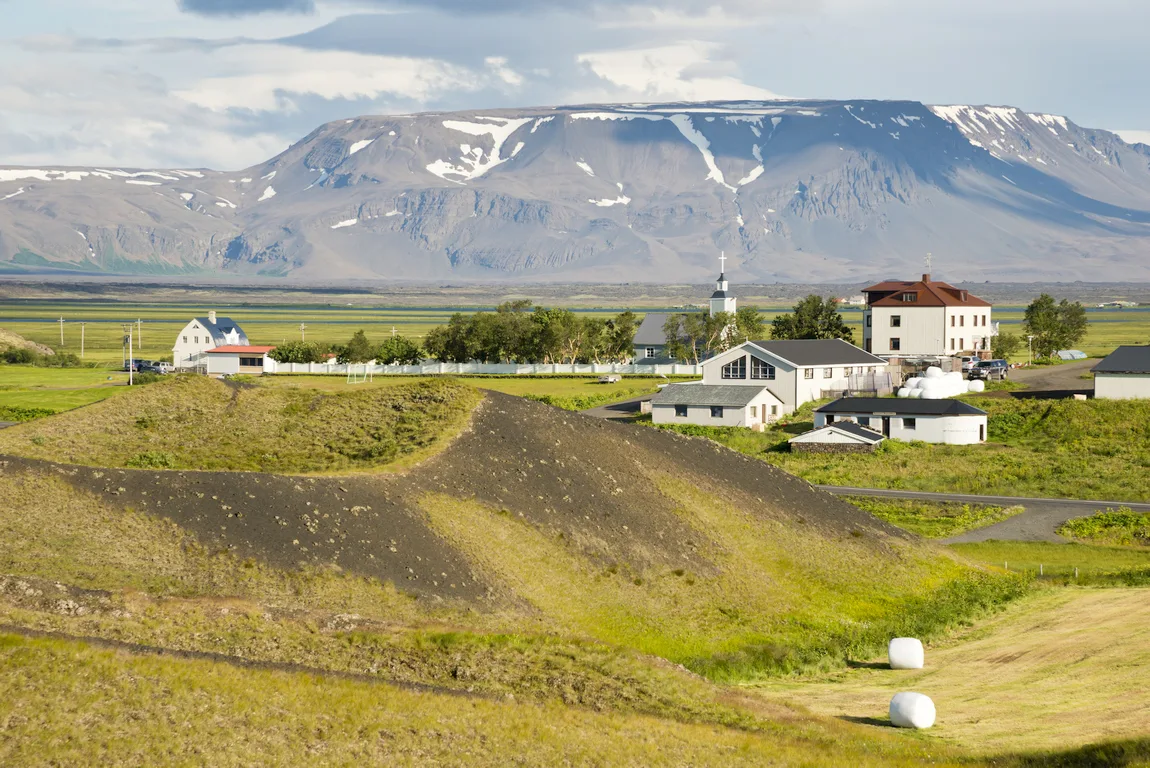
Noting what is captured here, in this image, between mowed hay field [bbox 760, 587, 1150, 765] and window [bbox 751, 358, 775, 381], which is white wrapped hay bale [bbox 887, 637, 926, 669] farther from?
window [bbox 751, 358, 775, 381]

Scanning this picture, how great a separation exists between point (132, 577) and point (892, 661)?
69.0 ft

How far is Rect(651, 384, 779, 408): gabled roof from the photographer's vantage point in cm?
9288

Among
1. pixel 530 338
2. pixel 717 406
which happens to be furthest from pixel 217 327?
pixel 717 406

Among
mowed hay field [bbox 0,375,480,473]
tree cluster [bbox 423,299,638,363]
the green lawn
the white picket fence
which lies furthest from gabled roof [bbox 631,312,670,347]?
mowed hay field [bbox 0,375,480,473]

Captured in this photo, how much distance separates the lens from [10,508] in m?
39.2

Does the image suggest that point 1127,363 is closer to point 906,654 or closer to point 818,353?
point 818,353

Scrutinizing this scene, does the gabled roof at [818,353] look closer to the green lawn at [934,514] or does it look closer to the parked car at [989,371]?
the parked car at [989,371]

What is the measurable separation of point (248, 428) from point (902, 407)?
45955mm

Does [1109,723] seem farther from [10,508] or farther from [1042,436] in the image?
[1042,436]

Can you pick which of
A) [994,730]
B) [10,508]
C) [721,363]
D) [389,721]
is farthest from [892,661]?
[721,363]

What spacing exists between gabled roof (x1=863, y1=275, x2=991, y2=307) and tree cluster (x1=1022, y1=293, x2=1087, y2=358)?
18.7 m

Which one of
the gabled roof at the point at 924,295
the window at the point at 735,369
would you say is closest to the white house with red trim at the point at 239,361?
the window at the point at 735,369

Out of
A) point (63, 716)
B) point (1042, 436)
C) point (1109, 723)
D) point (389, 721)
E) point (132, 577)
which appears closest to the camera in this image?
point (63, 716)

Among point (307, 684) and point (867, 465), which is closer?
point (307, 684)
